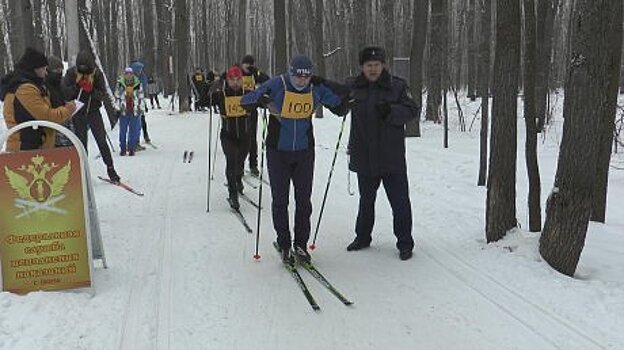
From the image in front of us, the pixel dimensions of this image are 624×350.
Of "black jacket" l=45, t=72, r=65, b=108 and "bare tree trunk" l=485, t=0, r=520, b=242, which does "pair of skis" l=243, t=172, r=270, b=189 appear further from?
"bare tree trunk" l=485, t=0, r=520, b=242

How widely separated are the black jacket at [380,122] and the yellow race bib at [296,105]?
→ 472 millimetres

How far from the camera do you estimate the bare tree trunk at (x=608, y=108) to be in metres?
5.21

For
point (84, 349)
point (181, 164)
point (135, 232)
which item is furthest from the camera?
point (181, 164)

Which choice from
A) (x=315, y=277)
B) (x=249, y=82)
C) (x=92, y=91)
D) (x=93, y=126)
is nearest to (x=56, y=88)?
(x=93, y=126)

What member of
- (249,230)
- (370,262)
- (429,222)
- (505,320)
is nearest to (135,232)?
(249,230)

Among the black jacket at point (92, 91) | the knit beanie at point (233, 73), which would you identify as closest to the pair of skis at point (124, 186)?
the black jacket at point (92, 91)

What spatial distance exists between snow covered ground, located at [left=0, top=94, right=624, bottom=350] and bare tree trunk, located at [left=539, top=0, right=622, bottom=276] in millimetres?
395

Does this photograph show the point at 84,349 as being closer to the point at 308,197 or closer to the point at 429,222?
the point at 308,197

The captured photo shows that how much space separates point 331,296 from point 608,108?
3.67 m

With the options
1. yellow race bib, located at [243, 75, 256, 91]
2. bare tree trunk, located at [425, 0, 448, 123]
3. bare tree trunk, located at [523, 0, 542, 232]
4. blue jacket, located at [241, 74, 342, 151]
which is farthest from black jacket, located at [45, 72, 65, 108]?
bare tree trunk, located at [425, 0, 448, 123]

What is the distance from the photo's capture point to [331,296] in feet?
17.5

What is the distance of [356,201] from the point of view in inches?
355

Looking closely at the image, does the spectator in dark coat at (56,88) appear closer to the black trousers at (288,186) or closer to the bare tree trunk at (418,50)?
the black trousers at (288,186)

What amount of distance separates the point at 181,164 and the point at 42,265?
25.7 feet
